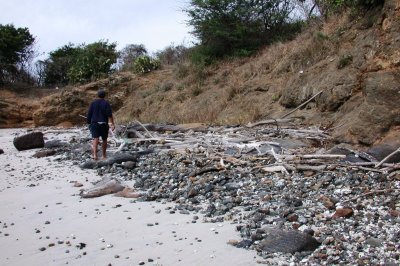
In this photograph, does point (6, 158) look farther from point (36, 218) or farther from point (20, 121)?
point (20, 121)

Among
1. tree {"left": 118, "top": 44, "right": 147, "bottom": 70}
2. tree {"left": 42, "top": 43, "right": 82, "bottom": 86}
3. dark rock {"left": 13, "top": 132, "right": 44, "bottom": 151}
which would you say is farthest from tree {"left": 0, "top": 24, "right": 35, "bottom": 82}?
dark rock {"left": 13, "top": 132, "right": 44, "bottom": 151}

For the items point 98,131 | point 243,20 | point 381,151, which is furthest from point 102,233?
point 243,20

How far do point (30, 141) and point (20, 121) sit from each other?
1508 centimetres

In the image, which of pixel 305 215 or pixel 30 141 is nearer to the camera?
pixel 305 215

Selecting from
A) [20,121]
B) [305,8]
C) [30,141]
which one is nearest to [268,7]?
[305,8]

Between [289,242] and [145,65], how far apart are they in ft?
79.5

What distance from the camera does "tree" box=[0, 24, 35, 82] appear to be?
3119 cm

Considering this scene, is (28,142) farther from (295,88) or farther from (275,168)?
(275,168)

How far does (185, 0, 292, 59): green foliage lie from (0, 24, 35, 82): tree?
16.0m

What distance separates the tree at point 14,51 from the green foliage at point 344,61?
24983mm

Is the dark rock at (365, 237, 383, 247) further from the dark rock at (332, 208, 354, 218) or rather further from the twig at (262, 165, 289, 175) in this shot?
the twig at (262, 165, 289, 175)

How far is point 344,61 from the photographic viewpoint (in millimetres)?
12547

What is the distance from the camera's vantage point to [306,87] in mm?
13359

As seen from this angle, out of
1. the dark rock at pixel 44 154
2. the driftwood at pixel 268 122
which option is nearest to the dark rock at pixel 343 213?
the driftwood at pixel 268 122
